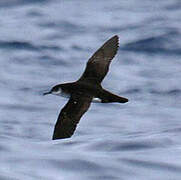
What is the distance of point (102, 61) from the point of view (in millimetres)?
11398

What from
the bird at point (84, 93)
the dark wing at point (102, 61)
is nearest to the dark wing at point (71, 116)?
the bird at point (84, 93)

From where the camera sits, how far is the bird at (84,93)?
33.9ft

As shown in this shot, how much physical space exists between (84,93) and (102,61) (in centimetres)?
80

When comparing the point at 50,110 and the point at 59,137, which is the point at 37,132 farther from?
the point at 59,137

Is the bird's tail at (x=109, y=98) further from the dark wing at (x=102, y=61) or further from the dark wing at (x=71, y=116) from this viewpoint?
the dark wing at (x=102, y=61)

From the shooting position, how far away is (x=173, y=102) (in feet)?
41.9

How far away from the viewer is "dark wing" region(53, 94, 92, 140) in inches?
405

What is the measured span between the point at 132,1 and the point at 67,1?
3.89 feet

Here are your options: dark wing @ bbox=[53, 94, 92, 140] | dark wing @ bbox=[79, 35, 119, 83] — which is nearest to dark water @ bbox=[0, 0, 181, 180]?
dark wing @ bbox=[53, 94, 92, 140]

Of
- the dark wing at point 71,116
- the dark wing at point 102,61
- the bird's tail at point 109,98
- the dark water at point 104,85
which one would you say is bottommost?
the dark water at point 104,85

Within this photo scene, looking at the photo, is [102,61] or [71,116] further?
[102,61]

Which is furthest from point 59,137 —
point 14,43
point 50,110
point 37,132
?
point 14,43

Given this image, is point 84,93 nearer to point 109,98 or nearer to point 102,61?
point 109,98

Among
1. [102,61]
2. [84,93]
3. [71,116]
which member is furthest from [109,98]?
[102,61]
